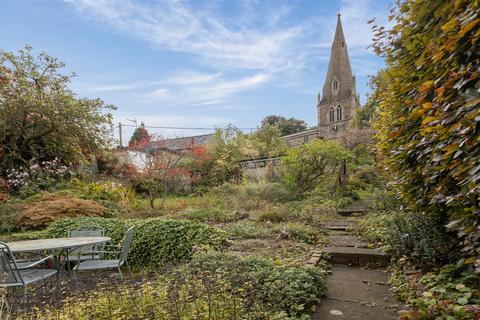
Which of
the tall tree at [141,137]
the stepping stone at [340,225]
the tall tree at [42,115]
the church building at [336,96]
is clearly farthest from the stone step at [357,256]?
the church building at [336,96]

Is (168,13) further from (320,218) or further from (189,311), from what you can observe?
(189,311)

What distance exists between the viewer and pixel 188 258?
182 inches

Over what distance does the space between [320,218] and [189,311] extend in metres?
4.96

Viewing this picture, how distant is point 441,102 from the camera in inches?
67.5

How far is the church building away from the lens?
1172 inches

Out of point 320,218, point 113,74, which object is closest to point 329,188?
point 320,218

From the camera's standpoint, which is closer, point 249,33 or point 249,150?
point 249,33

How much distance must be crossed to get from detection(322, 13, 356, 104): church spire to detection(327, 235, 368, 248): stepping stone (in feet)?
95.7

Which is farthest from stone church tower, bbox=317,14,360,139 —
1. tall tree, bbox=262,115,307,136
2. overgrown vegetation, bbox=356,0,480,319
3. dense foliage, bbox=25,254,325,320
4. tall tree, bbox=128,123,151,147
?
dense foliage, bbox=25,254,325,320

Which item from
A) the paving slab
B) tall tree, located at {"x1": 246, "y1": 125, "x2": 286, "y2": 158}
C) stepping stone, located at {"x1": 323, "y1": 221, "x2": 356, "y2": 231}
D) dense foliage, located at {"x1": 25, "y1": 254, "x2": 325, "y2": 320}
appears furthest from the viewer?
tall tree, located at {"x1": 246, "y1": 125, "x2": 286, "y2": 158}

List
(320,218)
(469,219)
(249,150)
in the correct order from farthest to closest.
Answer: (249,150)
(320,218)
(469,219)

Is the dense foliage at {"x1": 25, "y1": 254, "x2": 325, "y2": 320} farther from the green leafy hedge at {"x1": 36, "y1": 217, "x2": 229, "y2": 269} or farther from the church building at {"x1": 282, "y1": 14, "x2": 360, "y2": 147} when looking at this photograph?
the church building at {"x1": 282, "y1": 14, "x2": 360, "y2": 147}

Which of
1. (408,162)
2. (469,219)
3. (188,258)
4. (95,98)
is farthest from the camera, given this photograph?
(95,98)

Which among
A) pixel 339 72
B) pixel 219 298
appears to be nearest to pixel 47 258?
pixel 219 298
